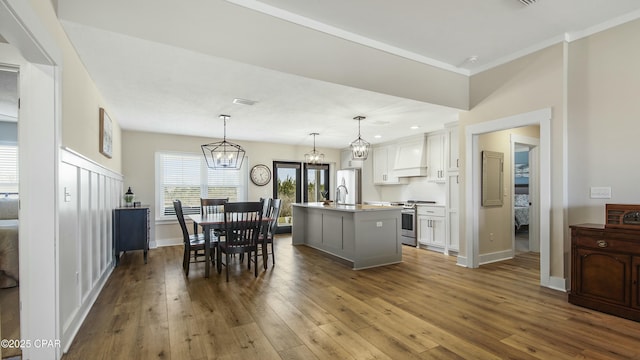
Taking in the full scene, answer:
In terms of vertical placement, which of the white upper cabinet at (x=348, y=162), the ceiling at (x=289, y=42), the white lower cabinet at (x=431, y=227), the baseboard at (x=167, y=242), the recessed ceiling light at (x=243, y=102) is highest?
the ceiling at (x=289, y=42)

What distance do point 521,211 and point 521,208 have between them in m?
0.08

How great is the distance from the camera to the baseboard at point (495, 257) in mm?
4676

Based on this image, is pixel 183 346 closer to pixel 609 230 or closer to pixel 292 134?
pixel 609 230

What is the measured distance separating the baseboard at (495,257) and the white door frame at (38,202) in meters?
5.01

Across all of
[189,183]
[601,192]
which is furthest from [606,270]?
[189,183]

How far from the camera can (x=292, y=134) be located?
6.51 m

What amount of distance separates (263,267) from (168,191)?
11.0 ft

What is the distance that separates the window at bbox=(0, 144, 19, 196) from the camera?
438 centimetres

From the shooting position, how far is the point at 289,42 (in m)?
3.11

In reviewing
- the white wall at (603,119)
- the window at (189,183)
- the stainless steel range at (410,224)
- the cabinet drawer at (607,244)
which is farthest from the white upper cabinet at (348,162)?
the cabinet drawer at (607,244)

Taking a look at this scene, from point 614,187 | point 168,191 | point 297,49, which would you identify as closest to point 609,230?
point 614,187

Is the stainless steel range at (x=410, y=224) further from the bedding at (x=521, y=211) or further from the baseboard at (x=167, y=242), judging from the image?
the baseboard at (x=167, y=242)

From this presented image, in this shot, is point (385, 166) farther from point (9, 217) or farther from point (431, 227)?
point (9, 217)

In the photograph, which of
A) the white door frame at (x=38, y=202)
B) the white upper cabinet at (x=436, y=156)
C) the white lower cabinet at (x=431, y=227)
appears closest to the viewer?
the white door frame at (x=38, y=202)
